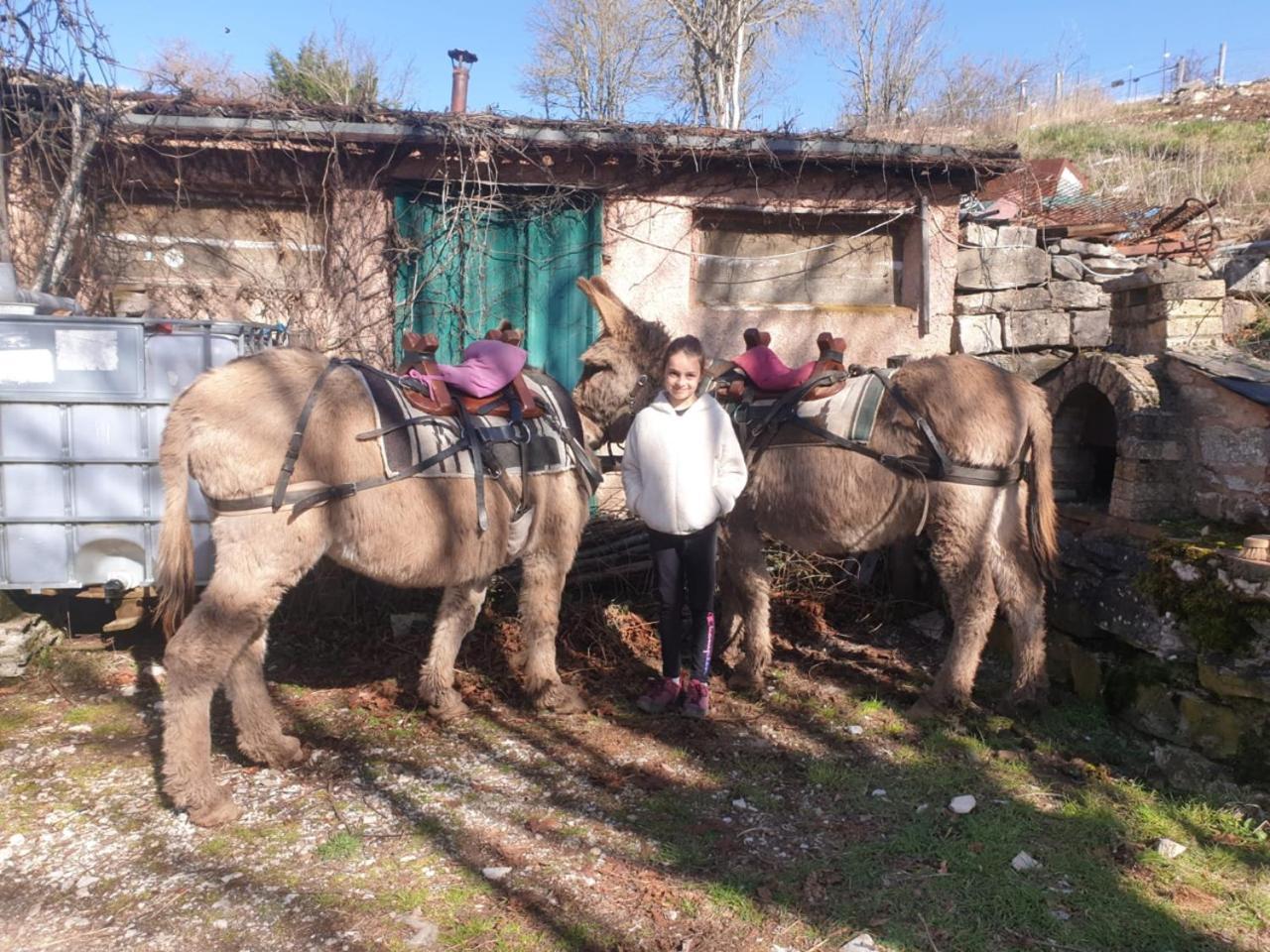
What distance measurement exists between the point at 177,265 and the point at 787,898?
6.14m

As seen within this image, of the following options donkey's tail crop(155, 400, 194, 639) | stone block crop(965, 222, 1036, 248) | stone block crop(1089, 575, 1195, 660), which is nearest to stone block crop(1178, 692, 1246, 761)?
stone block crop(1089, 575, 1195, 660)

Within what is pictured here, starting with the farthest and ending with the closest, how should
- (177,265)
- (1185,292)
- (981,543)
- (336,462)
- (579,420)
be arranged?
(177,265) < (1185,292) < (579,420) < (981,543) < (336,462)

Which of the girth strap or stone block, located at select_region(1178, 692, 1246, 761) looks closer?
stone block, located at select_region(1178, 692, 1246, 761)

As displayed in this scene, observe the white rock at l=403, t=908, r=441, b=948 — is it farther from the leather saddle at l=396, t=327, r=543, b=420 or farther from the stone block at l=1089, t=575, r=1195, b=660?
the stone block at l=1089, t=575, r=1195, b=660

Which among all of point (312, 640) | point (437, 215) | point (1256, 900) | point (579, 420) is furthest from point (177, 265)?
point (1256, 900)

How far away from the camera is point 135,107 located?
5.71m

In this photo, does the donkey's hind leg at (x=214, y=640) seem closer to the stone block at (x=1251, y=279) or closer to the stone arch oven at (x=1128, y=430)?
the stone arch oven at (x=1128, y=430)

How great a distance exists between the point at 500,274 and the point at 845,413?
3414mm

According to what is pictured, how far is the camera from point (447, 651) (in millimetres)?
4465

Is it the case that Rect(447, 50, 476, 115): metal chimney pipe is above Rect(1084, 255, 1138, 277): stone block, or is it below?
above

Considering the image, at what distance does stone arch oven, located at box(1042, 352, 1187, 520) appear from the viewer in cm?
451

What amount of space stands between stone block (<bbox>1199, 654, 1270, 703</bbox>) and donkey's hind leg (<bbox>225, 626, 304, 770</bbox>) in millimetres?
4240

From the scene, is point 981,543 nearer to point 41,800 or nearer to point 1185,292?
point 1185,292

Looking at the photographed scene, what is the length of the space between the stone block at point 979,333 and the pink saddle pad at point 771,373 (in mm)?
2721
